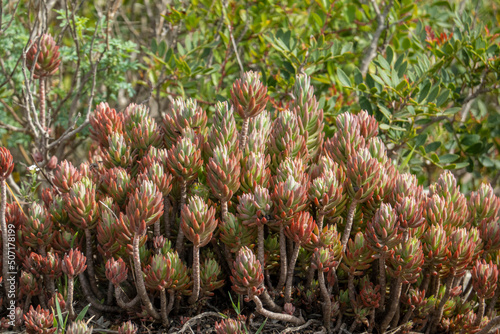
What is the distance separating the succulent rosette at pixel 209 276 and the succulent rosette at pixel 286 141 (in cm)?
60

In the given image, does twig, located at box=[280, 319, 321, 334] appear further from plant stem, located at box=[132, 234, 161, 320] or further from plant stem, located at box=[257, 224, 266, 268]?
plant stem, located at box=[132, 234, 161, 320]

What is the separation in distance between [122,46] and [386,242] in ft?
9.15

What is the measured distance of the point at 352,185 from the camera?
2.15 m

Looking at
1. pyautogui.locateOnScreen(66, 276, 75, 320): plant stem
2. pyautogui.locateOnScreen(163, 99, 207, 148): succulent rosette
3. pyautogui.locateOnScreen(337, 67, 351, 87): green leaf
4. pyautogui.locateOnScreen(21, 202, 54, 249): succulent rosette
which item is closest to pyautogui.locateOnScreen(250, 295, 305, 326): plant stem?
pyautogui.locateOnScreen(66, 276, 75, 320): plant stem

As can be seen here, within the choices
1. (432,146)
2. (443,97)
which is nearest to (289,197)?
(443,97)

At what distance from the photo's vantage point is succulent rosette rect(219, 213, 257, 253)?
6.99 ft

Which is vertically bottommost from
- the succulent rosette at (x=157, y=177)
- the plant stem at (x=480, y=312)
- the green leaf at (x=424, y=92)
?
the plant stem at (x=480, y=312)

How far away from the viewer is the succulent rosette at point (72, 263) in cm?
202

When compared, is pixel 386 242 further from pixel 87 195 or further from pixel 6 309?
pixel 6 309

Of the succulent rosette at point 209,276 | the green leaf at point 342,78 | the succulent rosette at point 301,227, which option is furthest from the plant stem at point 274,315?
the green leaf at point 342,78

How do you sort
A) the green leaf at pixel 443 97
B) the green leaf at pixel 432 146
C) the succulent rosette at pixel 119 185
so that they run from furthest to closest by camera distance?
the green leaf at pixel 432 146 < the green leaf at pixel 443 97 < the succulent rosette at pixel 119 185

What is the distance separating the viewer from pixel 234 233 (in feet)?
6.98

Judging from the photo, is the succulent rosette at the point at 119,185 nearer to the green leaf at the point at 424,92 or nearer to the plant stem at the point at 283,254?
the plant stem at the point at 283,254

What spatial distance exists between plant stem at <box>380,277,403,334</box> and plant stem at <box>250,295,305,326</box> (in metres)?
0.40
